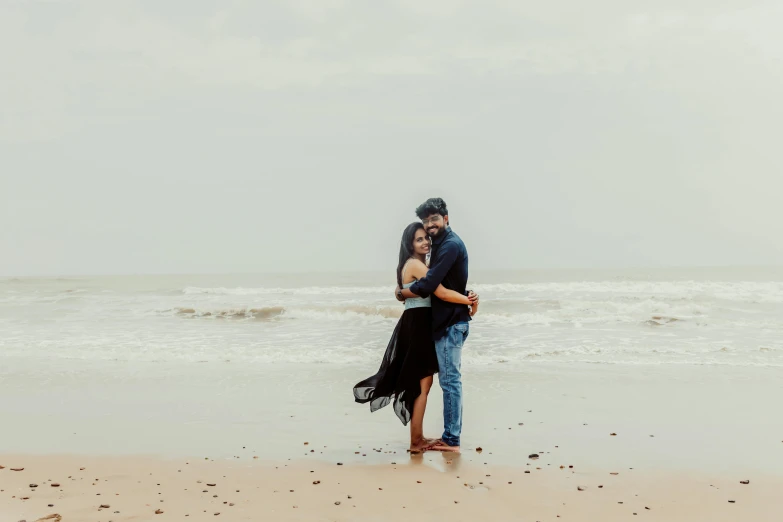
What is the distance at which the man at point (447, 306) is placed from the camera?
15.4 feet

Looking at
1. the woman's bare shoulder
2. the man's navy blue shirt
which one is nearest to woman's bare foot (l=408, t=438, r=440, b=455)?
the man's navy blue shirt

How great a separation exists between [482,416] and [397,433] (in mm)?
1031

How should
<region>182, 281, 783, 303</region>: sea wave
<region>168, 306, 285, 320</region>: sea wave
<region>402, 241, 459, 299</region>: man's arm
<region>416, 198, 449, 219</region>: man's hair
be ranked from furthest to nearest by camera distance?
<region>182, 281, 783, 303</region>: sea wave < <region>168, 306, 285, 320</region>: sea wave < <region>416, 198, 449, 219</region>: man's hair < <region>402, 241, 459, 299</region>: man's arm

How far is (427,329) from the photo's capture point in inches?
195

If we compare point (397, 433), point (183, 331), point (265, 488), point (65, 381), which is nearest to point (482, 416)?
point (397, 433)

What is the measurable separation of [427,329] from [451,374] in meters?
0.42

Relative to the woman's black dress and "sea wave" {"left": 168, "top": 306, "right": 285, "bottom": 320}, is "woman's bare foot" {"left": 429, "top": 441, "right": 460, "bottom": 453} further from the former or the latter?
"sea wave" {"left": 168, "top": 306, "right": 285, "bottom": 320}

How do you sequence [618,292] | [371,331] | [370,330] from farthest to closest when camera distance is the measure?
[618,292]
[370,330]
[371,331]

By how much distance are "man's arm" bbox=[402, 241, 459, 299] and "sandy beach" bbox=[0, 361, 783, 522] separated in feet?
4.42

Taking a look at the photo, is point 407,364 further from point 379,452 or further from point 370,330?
point 370,330

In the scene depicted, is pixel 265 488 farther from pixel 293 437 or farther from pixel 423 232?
pixel 423 232

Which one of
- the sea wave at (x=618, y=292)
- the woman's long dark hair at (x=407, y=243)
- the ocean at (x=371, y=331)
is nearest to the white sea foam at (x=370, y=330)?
the ocean at (x=371, y=331)

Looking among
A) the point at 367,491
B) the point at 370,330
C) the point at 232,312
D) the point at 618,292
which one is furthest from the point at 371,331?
the point at 618,292

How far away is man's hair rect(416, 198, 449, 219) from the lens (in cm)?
475
